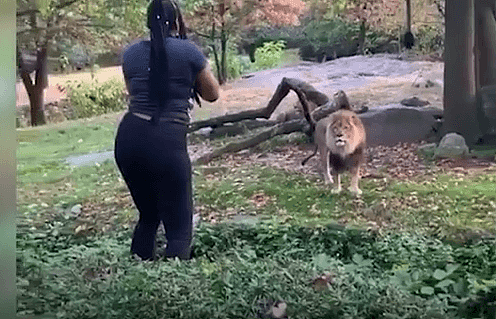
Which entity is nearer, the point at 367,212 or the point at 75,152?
the point at 367,212

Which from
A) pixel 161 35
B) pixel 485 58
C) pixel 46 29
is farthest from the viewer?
pixel 46 29

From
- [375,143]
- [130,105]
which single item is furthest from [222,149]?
[375,143]

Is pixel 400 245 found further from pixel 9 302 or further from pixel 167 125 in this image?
pixel 9 302

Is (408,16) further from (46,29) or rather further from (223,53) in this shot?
(46,29)

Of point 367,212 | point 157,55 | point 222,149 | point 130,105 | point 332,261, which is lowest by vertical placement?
point 332,261

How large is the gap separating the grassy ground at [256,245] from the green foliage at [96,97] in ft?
0.18

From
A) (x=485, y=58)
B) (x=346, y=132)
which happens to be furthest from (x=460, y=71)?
(x=346, y=132)

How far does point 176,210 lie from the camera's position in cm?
285

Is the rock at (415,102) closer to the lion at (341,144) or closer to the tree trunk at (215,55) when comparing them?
the lion at (341,144)

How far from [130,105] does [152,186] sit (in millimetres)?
394

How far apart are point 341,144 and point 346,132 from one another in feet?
0.20

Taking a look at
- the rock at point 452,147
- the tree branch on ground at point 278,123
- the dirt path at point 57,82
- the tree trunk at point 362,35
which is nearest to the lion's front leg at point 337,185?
the tree branch on ground at point 278,123

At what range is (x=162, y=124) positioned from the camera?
282cm

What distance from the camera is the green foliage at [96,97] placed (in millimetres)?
2883
